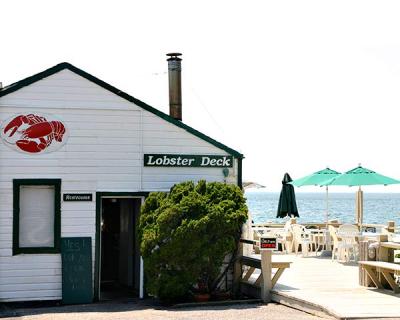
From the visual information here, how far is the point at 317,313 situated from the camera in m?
13.2

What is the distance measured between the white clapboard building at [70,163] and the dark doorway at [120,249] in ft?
3.51

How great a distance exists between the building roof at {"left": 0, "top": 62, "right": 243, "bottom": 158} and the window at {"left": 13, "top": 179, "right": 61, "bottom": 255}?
173 centimetres

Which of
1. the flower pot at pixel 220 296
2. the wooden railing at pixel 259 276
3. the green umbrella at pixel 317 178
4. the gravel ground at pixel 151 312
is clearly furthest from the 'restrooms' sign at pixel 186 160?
the green umbrella at pixel 317 178

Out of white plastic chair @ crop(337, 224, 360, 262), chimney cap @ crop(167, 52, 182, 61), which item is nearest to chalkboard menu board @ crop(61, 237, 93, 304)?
chimney cap @ crop(167, 52, 182, 61)

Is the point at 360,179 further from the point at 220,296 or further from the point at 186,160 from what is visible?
the point at 220,296

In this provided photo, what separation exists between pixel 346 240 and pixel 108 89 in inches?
273

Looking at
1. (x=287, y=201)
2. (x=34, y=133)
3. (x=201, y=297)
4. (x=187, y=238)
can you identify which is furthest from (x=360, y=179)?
(x=34, y=133)

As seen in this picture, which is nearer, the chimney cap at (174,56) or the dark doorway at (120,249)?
the dark doorway at (120,249)

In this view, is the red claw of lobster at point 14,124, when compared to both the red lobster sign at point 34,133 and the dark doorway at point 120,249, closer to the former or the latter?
the red lobster sign at point 34,133

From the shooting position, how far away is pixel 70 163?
51.8 feet

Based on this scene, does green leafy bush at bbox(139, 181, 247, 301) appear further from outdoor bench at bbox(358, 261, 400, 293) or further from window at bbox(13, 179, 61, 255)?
outdoor bench at bbox(358, 261, 400, 293)

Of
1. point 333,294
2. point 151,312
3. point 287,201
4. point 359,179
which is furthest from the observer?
point 287,201

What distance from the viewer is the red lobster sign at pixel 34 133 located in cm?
1555

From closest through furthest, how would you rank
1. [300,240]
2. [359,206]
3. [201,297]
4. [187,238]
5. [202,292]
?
[187,238]
[201,297]
[202,292]
[300,240]
[359,206]
